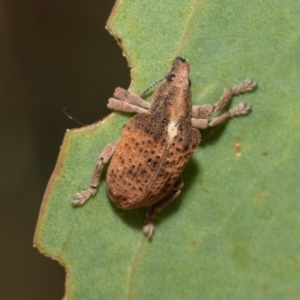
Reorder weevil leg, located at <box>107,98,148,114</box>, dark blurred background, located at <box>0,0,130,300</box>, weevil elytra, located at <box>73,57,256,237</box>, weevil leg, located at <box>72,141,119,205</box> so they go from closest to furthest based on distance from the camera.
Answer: weevil elytra, located at <box>73,57,256,237</box>
weevil leg, located at <box>72,141,119,205</box>
weevil leg, located at <box>107,98,148,114</box>
dark blurred background, located at <box>0,0,130,300</box>

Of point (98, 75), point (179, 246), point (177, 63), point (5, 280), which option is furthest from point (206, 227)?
point (5, 280)

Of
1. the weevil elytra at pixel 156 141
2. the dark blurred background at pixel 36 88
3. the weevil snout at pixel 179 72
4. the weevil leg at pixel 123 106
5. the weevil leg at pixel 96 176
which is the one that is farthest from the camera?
the dark blurred background at pixel 36 88

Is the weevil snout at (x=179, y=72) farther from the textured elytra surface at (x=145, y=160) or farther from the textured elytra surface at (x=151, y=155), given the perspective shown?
the textured elytra surface at (x=145, y=160)

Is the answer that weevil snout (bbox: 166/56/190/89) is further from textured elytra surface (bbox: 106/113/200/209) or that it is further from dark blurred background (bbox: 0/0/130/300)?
dark blurred background (bbox: 0/0/130/300)

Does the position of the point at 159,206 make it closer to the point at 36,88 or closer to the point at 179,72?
the point at 179,72

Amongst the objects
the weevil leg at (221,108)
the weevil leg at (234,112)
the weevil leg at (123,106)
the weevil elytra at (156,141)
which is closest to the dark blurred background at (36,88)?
the weevil leg at (123,106)

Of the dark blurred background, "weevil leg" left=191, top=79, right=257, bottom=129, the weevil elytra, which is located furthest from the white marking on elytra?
the dark blurred background
